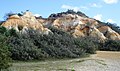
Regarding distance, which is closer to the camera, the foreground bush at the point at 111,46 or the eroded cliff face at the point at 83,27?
the foreground bush at the point at 111,46

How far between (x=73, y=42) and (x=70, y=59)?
3708mm

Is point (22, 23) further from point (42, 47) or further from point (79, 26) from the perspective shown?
point (79, 26)

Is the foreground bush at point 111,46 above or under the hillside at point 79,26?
under

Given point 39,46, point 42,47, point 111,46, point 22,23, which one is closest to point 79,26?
point 111,46

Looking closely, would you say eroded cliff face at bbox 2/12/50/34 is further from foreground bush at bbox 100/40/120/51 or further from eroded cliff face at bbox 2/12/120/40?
foreground bush at bbox 100/40/120/51

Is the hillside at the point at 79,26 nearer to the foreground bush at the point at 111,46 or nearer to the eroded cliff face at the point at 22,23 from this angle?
the eroded cliff face at the point at 22,23

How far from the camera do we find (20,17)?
29.6 m

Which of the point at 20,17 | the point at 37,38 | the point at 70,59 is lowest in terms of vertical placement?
the point at 70,59

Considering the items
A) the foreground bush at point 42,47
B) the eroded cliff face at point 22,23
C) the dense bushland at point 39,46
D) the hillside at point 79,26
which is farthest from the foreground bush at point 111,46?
the eroded cliff face at point 22,23

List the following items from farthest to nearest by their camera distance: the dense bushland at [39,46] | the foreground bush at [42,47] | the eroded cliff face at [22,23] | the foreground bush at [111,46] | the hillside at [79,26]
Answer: the hillside at [79,26]
the foreground bush at [111,46]
the eroded cliff face at [22,23]
the foreground bush at [42,47]
the dense bushland at [39,46]

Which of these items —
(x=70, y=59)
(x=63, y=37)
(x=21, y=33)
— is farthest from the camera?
(x=63, y=37)

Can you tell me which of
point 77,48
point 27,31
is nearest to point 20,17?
point 27,31

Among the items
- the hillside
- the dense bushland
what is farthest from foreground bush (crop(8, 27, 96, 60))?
the hillside

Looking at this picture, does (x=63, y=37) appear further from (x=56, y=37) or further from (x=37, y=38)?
(x=37, y=38)
